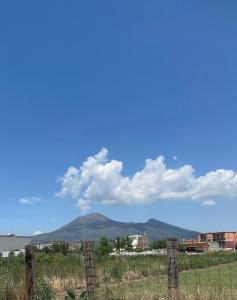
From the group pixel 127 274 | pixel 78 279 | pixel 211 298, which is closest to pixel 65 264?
pixel 78 279

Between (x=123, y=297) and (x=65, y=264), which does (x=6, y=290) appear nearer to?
(x=123, y=297)

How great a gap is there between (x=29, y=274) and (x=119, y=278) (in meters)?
13.0

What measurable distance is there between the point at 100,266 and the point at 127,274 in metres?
1.59

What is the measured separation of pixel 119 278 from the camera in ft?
76.0

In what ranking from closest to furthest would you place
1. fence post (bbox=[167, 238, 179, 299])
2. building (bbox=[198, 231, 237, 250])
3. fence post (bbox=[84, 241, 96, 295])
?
fence post (bbox=[84, 241, 96, 295]), fence post (bbox=[167, 238, 179, 299]), building (bbox=[198, 231, 237, 250])

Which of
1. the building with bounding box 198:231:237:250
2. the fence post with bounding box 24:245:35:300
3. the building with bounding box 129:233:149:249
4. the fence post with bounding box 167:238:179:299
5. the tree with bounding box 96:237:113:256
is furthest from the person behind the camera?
the building with bounding box 129:233:149:249

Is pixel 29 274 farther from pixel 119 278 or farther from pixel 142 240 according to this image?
pixel 142 240

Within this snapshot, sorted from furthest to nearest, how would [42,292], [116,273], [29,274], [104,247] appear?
[104,247] → [116,273] → [42,292] → [29,274]

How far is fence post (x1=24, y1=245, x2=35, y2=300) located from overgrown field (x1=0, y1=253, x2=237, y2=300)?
0.15 metres

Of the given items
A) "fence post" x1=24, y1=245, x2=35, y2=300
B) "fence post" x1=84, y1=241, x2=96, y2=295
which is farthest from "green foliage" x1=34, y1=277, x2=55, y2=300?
"fence post" x1=84, y1=241, x2=96, y2=295

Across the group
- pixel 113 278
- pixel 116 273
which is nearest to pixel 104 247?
pixel 116 273

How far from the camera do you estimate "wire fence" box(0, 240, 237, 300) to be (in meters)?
10.6

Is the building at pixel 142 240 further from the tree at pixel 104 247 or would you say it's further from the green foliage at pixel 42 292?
the green foliage at pixel 42 292

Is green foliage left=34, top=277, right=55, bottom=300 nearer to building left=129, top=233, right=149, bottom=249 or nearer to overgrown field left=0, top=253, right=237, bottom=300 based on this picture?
overgrown field left=0, top=253, right=237, bottom=300
